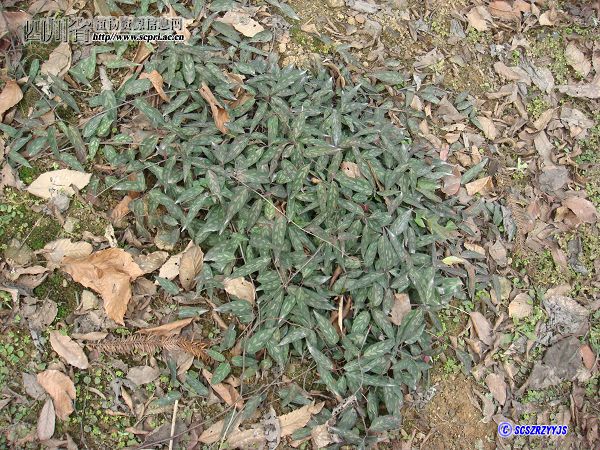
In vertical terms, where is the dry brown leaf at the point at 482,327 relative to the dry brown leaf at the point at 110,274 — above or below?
below

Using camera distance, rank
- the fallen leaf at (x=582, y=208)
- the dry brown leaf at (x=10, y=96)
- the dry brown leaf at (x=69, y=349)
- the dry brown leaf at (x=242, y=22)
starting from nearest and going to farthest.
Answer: the dry brown leaf at (x=69, y=349) → the dry brown leaf at (x=10, y=96) → the dry brown leaf at (x=242, y=22) → the fallen leaf at (x=582, y=208)

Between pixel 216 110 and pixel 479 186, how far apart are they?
189 cm

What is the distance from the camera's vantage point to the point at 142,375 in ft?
9.84

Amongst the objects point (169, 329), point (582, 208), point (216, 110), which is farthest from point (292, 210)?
point (582, 208)

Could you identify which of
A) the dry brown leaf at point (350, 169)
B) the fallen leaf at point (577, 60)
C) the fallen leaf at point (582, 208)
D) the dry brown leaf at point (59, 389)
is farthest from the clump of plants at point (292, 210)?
the fallen leaf at point (577, 60)

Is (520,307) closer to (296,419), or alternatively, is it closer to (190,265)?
(296,419)

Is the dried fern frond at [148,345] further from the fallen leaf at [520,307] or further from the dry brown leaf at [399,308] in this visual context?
the fallen leaf at [520,307]

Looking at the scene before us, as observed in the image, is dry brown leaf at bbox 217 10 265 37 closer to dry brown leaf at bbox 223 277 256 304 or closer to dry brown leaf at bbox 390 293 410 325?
dry brown leaf at bbox 223 277 256 304

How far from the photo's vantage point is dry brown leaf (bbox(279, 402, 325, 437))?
3008 mm

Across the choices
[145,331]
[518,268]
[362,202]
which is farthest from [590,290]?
[145,331]

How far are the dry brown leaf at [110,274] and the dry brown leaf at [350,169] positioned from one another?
1386mm

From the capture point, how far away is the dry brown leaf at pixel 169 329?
119 inches

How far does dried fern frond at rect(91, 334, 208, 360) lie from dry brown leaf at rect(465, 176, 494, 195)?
211 cm

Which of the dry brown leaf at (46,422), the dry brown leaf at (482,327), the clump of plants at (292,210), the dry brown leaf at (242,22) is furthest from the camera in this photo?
the dry brown leaf at (242,22)
